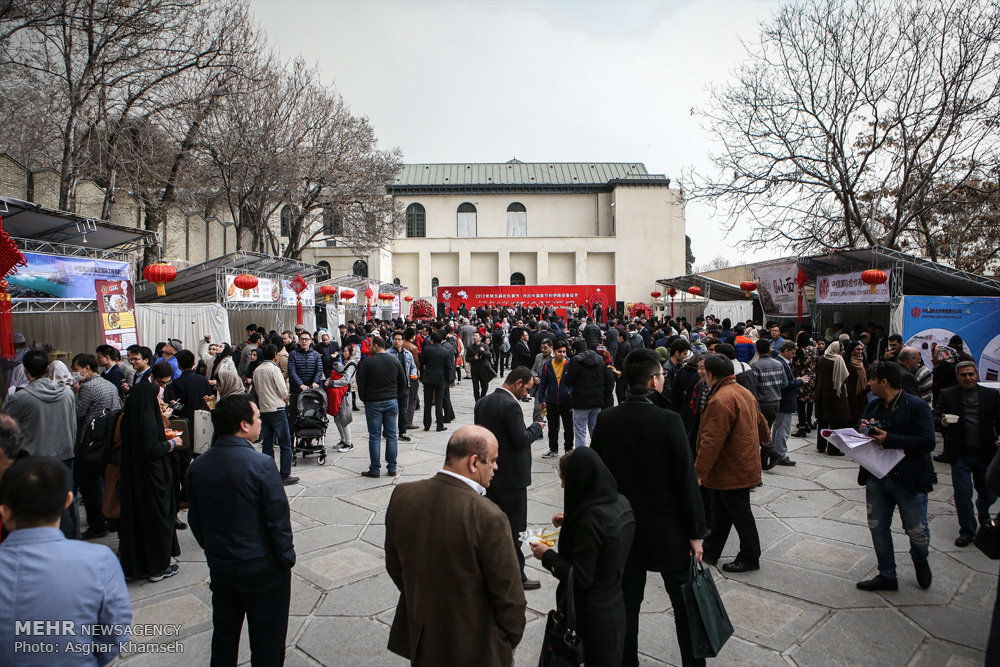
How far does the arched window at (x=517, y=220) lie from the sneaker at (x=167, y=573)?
42.8 m

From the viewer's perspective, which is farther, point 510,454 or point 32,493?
point 510,454

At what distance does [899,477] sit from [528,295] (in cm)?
3381

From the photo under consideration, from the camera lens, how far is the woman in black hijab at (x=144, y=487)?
421 cm

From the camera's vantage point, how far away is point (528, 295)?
3759 centimetres

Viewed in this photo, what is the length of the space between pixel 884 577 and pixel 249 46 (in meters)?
19.2

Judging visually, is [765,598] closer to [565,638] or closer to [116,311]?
[565,638]

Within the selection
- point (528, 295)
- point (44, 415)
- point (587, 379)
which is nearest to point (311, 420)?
point (44, 415)

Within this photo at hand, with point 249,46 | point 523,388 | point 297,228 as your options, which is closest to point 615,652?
point 523,388

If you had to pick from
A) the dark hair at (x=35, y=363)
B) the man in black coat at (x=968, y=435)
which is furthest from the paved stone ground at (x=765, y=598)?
the dark hair at (x=35, y=363)

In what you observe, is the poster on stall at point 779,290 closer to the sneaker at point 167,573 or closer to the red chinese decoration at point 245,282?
the red chinese decoration at point 245,282

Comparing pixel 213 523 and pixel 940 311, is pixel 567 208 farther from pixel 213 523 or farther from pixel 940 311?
pixel 213 523

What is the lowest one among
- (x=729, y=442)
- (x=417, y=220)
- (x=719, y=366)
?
(x=729, y=442)

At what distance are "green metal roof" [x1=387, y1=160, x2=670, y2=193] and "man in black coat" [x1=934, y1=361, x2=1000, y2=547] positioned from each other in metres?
41.0

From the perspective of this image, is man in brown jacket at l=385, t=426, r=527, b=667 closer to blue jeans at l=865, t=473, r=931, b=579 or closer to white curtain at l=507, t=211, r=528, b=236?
blue jeans at l=865, t=473, r=931, b=579
